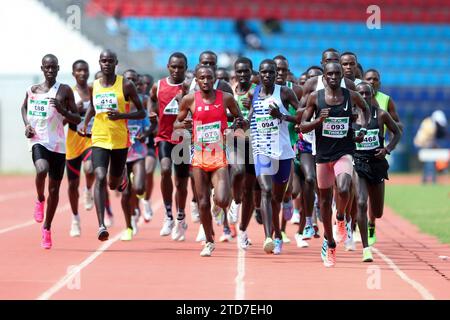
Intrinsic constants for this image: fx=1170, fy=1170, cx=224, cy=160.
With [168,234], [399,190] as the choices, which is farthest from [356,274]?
[399,190]

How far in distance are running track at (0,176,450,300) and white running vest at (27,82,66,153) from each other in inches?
50.9

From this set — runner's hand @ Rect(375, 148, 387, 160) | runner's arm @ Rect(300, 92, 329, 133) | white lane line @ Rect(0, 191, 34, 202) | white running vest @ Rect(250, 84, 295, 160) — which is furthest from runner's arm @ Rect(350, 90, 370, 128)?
white lane line @ Rect(0, 191, 34, 202)

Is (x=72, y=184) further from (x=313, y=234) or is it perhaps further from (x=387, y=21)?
(x=387, y=21)

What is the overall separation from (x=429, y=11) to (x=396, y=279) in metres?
39.9

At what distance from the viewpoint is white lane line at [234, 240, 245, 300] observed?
32.2 ft

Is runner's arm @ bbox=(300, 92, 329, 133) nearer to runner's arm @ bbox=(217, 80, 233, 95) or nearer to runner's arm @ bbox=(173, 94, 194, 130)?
runner's arm @ bbox=(173, 94, 194, 130)

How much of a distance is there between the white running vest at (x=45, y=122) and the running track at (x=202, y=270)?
129cm

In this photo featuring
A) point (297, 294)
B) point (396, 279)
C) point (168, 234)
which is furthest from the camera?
point (168, 234)

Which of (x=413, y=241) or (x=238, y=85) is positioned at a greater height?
(x=238, y=85)

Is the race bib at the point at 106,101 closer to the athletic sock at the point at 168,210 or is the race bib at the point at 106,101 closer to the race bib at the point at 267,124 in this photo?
the race bib at the point at 267,124

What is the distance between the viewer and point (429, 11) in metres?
49.8

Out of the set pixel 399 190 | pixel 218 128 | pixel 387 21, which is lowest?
pixel 399 190

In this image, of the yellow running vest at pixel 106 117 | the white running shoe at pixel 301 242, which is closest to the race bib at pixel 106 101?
the yellow running vest at pixel 106 117

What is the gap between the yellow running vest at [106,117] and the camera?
1420cm
